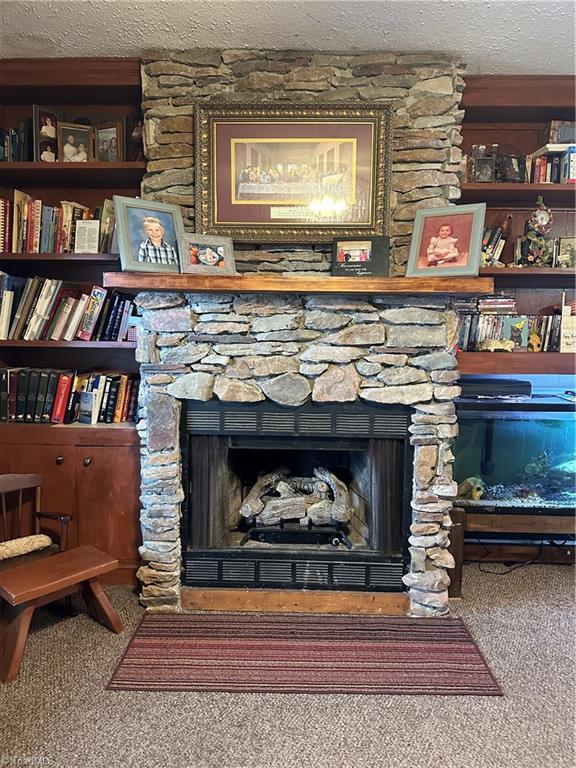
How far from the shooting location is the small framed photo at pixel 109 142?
2414 millimetres

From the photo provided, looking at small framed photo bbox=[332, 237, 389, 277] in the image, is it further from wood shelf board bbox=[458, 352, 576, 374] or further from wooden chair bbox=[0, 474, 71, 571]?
wooden chair bbox=[0, 474, 71, 571]

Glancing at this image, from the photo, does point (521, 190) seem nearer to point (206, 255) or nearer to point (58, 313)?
point (206, 255)

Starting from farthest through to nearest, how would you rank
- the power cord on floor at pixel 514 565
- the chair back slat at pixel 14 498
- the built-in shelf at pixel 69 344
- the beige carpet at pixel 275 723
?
the power cord on floor at pixel 514 565 → the built-in shelf at pixel 69 344 → the chair back slat at pixel 14 498 → the beige carpet at pixel 275 723

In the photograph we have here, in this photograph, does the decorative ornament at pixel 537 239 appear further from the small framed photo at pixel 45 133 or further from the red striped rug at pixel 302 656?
the small framed photo at pixel 45 133

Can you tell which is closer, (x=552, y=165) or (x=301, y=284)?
(x=301, y=284)

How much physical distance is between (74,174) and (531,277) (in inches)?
93.4

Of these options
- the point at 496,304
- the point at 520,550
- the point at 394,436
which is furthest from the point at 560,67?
the point at 520,550

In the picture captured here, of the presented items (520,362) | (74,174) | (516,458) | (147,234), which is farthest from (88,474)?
(516,458)

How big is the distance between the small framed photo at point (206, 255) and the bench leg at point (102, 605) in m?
1.37

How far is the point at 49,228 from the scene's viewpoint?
243cm

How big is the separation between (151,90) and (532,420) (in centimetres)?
250

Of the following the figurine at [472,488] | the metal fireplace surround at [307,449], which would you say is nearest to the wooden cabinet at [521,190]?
the metal fireplace surround at [307,449]

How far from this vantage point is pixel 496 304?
2.45m

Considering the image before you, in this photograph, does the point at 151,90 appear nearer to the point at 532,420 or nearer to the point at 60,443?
the point at 60,443
